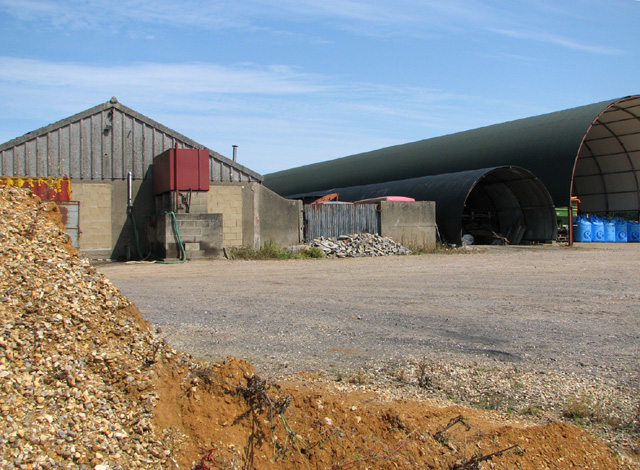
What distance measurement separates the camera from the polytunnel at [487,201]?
2536 centimetres

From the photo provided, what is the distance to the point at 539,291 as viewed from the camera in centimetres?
1058

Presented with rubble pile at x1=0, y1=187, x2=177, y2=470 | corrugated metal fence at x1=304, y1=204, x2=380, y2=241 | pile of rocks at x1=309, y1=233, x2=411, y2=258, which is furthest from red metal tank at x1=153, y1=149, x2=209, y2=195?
rubble pile at x1=0, y1=187, x2=177, y2=470

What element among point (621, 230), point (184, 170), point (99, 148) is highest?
point (99, 148)

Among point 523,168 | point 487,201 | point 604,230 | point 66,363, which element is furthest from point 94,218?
point 604,230

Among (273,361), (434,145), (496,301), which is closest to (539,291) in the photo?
(496,301)

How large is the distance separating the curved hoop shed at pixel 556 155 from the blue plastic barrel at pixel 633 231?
61.1 inches

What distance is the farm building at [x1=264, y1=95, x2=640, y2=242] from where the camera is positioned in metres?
27.2

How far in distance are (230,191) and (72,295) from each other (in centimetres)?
1708

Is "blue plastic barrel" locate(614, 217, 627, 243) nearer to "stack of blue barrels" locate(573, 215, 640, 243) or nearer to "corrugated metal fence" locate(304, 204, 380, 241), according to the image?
"stack of blue barrels" locate(573, 215, 640, 243)

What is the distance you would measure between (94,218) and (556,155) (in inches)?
823

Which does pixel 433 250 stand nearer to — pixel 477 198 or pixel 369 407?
pixel 477 198

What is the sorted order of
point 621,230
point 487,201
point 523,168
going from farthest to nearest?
1. point 621,230
2. point 487,201
3. point 523,168

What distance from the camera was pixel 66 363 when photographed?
3635 millimetres

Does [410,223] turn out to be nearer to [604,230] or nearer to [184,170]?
[184,170]
